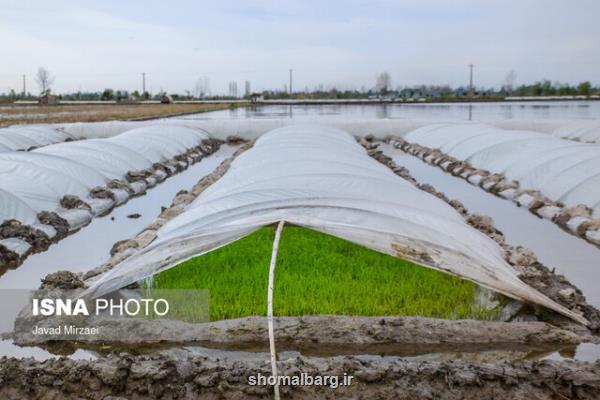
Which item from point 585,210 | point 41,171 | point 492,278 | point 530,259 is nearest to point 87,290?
point 492,278

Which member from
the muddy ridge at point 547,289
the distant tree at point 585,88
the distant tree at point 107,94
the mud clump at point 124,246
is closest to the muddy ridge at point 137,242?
the mud clump at point 124,246

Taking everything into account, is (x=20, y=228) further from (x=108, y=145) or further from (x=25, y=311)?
(x=108, y=145)

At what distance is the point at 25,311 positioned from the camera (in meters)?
3.54

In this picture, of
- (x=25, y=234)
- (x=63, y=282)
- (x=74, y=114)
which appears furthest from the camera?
(x=74, y=114)

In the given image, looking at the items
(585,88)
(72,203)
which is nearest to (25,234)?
(72,203)

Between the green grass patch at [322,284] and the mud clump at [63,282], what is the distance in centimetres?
44

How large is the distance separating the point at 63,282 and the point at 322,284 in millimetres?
1483

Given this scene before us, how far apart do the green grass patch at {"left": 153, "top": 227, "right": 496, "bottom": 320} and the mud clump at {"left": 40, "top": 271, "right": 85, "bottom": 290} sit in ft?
1.43

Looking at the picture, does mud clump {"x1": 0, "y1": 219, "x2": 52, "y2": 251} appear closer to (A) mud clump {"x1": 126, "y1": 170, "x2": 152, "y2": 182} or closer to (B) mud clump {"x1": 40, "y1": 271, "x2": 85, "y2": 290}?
(B) mud clump {"x1": 40, "y1": 271, "x2": 85, "y2": 290}

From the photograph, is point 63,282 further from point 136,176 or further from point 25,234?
point 136,176

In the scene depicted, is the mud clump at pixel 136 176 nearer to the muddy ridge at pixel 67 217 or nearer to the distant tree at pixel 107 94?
the muddy ridge at pixel 67 217

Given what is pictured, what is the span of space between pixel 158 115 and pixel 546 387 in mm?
18194

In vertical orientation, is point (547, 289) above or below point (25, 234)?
below

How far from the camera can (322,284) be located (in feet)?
12.5
